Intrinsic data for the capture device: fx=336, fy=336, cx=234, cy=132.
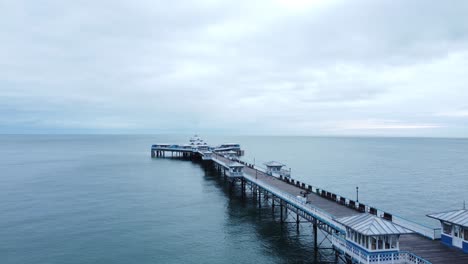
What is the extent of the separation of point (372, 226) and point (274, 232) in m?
20.4

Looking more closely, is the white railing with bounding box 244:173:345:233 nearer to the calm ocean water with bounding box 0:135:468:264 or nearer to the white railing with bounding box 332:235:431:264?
the calm ocean water with bounding box 0:135:468:264

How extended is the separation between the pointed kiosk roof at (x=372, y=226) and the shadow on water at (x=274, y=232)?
10028 mm

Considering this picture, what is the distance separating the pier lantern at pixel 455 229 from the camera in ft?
77.3

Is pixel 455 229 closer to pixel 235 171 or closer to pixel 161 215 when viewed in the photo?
pixel 161 215

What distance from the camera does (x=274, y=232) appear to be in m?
42.5

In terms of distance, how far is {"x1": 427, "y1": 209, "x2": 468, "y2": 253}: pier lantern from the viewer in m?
23.6

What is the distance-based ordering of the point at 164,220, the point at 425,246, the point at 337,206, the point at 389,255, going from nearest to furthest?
the point at 389,255 < the point at 425,246 < the point at 337,206 < the point at 164,220

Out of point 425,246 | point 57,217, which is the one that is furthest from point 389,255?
point 57,217

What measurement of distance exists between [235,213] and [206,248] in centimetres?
1516

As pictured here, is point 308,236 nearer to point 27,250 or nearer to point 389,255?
point 389,255

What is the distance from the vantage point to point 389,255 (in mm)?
23047

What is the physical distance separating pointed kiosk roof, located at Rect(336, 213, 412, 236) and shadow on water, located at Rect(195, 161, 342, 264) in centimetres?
1003

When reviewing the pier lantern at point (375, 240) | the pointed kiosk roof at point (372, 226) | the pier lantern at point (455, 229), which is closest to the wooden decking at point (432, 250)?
the pier lantern at point (455, 229)

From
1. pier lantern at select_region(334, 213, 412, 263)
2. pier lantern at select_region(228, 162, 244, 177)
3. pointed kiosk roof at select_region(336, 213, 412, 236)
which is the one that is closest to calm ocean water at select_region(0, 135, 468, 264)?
pier lantern at select_region(228, 162, 244, 177)
